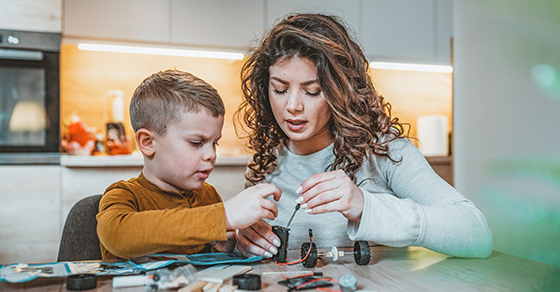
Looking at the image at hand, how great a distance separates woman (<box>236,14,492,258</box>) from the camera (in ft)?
2.60

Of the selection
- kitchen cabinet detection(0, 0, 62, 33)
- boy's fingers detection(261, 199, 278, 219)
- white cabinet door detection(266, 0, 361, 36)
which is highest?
white cabinet door detection(266, 0, 361, 36)

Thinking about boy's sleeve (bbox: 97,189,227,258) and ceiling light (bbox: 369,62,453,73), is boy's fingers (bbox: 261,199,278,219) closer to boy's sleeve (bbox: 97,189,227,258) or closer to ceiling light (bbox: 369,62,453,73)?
boy's sleeve (bbox: 97,189,227,258)

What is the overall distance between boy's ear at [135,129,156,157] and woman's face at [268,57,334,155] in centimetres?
31

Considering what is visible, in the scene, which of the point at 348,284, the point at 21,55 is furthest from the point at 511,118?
the point at 21,55

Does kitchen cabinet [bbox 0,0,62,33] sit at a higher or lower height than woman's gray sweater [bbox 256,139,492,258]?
higher

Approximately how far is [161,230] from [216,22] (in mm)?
2164

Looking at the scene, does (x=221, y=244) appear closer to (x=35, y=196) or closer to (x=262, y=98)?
(x=262, y=98)

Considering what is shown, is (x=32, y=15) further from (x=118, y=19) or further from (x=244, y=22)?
(x=244, y=22)

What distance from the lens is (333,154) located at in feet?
3.85

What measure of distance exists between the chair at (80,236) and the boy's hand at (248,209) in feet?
1.58

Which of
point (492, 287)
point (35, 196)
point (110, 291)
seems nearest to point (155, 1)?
point (35, 196)

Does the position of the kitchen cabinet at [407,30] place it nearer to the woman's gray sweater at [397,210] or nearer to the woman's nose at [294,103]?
the woman's gray sweater at [397,210]

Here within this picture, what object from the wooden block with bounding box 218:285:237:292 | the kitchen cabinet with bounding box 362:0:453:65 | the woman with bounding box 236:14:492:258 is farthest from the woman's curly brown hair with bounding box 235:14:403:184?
the kitchen cabinet with bounding box 362:0:453:65

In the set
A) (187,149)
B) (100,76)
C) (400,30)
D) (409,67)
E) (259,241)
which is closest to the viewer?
(259,241)
